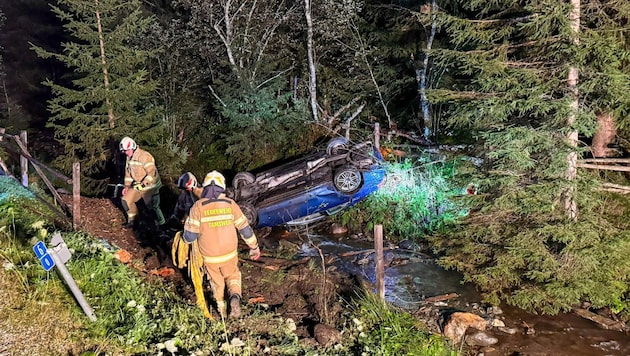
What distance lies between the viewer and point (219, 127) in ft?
49.8

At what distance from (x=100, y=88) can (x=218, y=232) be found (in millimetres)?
8169

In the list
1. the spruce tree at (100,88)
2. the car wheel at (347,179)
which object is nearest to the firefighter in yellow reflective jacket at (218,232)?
the car wheel at (347,179)

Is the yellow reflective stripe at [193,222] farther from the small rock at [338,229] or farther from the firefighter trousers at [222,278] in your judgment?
the small rock at [338,229]

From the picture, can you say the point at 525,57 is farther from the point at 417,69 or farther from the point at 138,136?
the point at 138,136

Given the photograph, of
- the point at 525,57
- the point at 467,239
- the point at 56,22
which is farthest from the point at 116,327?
the point at 56,22

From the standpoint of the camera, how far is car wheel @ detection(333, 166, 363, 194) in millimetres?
9578

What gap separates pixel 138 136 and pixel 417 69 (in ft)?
26.3

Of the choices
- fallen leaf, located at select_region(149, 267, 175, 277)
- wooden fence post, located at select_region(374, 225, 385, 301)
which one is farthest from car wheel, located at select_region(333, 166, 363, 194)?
fallen leaf, located at select_region(149, 267, 175, 277)

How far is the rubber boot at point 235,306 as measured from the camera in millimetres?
5516

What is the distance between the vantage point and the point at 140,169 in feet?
27.1

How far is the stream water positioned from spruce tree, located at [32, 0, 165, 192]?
5.99 metres

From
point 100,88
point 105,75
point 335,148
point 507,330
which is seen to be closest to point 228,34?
point 105,75

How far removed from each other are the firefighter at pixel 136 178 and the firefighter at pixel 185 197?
0.50m

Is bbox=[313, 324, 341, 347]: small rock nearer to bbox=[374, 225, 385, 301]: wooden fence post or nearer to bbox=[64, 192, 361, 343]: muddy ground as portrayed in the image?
bbox=[64, 192, 361, 343]: muddy ground
